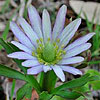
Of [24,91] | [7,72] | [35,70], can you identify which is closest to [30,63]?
[35,70]

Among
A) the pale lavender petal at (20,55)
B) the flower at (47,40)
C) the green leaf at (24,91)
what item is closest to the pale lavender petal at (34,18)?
the flower at (47,40)

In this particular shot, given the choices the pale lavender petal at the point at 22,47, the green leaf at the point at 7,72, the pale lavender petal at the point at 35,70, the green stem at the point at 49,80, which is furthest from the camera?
the green stem at the point at 49,80

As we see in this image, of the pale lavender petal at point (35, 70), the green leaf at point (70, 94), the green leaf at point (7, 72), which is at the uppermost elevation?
the pale lavender petal at point (35, 70)

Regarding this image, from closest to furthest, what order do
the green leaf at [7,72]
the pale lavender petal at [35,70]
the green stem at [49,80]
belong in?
1. the pale lavender petal at [35,70]
2. the green leaf at [7,72]
3. the green stem at [49,80]

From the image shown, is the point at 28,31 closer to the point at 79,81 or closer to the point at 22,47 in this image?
the point at 22,47

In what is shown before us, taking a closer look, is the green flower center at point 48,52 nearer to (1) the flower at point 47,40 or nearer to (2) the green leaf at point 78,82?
(1) the flower at point 47,40

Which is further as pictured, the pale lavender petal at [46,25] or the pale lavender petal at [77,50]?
the pale lavender petal at [46,25]

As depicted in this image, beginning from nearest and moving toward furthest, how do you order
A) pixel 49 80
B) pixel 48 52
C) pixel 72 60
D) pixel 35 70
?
1. pixel 35 70
2. pixel 72 60
3. pixel 48 52
4. pixel 49 80

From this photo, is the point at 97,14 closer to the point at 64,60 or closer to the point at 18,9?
the point at 18,9
